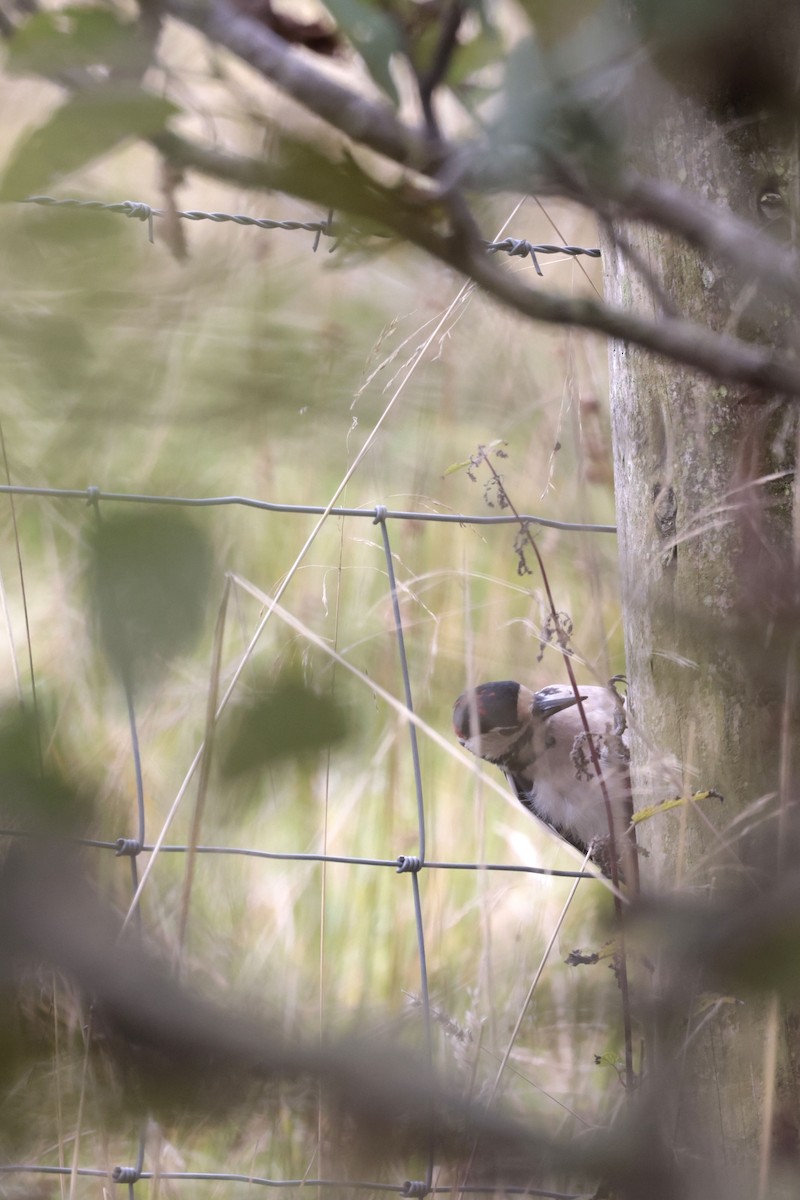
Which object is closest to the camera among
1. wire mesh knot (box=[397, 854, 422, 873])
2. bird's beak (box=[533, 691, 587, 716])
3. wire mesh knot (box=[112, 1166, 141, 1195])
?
wire mesh knot (box=[112, 1166, 141, 1195])

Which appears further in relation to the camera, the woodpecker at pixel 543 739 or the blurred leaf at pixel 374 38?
the woodpecker at pixel 543 739

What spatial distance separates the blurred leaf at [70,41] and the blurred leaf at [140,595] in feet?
0.27

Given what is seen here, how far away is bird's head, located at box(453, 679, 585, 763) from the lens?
5.18 ft

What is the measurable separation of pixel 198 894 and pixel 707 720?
0.35 meters

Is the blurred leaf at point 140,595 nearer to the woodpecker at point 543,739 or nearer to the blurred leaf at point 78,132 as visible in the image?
the blurred leaf at point 78,132

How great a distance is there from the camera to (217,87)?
20cm

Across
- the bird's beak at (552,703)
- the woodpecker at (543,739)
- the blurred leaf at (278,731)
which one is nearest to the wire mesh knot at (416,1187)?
the blurred leaf at (278,731)

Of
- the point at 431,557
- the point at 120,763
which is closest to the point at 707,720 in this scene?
the point at 120,763

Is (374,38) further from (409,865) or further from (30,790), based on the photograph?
(409,865)

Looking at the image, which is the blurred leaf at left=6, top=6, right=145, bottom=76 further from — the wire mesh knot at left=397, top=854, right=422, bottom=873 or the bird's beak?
the bird's beak

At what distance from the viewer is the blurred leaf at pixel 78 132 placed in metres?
0.19

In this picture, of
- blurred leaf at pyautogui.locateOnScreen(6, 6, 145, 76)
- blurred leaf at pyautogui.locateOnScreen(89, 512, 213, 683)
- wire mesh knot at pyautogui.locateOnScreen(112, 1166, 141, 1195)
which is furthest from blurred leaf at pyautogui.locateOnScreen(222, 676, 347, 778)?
wire mesh knot at pyautogui.locateOnScreen(112, 1166, 141, 1195)

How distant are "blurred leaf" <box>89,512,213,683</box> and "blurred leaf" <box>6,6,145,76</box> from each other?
0.08 meters

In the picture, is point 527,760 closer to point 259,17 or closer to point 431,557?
point 431,557
